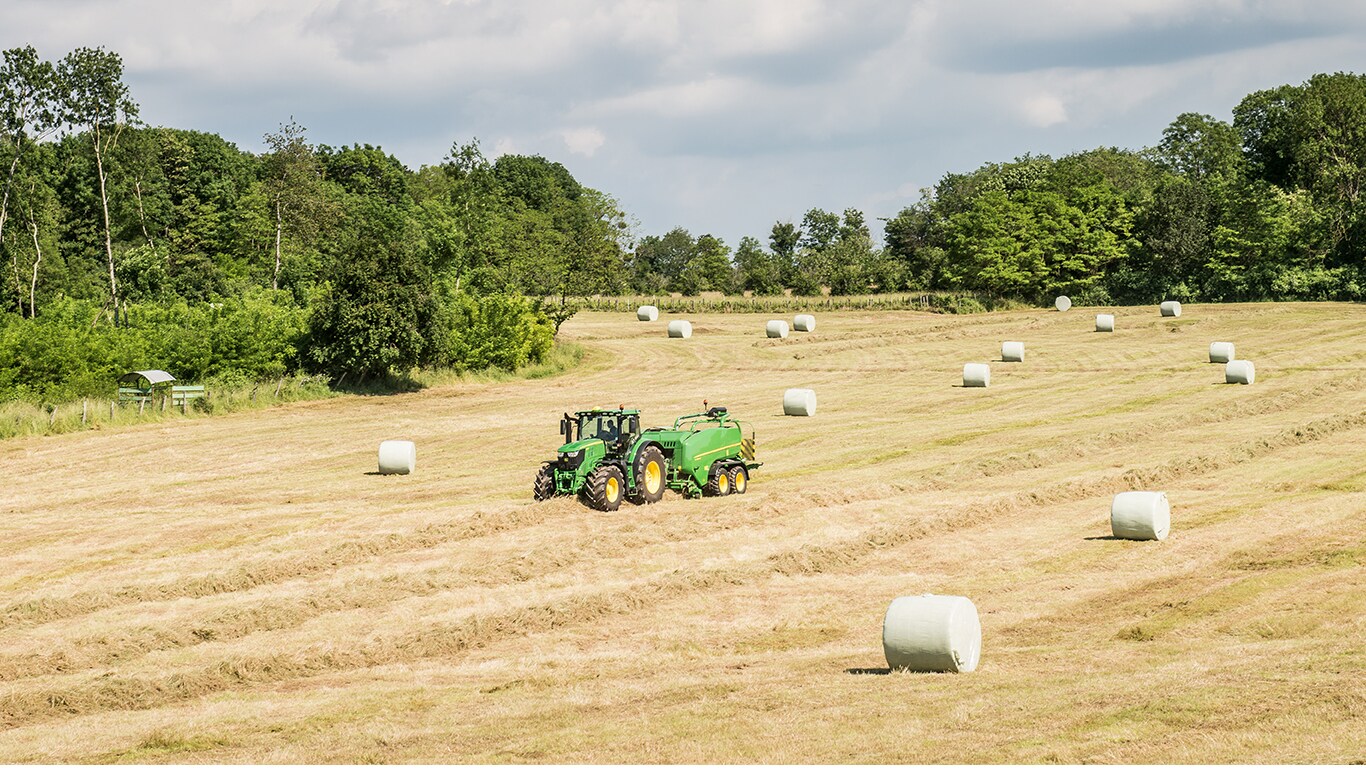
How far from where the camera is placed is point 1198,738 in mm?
13305

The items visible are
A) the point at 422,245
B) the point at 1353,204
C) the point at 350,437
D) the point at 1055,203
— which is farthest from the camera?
the point at 1055,203

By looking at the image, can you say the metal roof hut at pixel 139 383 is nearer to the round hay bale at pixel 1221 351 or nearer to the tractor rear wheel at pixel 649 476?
the tractor rear wheel at pixel 649 476

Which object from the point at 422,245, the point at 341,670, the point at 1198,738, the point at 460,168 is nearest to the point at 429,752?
the point at 341,670

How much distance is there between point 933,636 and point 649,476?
45.7 feet

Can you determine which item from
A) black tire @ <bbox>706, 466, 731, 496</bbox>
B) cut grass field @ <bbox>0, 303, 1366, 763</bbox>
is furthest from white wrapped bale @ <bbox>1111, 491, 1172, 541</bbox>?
black tire @ <bbox>706, 466, 731, 496</bbox>

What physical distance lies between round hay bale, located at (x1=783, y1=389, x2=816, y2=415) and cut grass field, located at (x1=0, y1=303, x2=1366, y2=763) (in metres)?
1.34

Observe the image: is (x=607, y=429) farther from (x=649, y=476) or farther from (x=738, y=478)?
(x=738, y=478)

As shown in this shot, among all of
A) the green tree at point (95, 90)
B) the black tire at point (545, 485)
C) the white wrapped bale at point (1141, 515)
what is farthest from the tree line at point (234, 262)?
the white wrapped bale at point (1141, 515)

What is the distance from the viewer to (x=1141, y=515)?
1037 inches

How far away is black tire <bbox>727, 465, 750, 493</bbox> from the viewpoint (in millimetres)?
32625

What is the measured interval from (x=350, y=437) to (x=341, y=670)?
2855 cm

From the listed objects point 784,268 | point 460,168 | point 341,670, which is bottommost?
point 341,670

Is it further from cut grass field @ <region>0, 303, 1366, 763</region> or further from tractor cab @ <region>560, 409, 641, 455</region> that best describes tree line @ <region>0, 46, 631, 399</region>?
tractor cab @ <region>560, 409, 641, 455</region>

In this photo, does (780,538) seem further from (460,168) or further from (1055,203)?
(1055,203)
